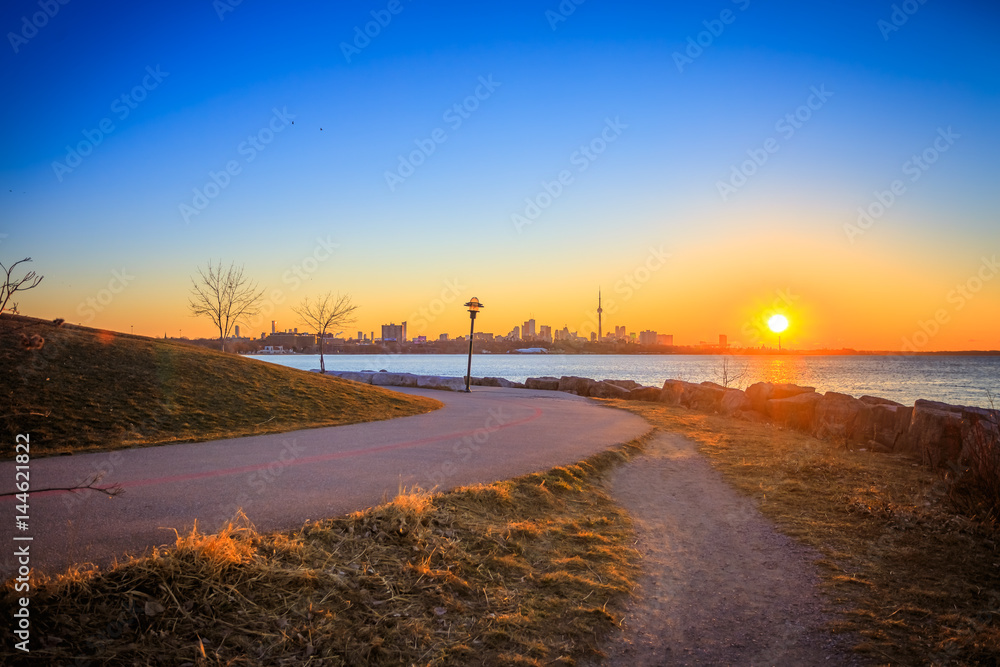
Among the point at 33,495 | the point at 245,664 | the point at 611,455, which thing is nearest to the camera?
the point at 245,664

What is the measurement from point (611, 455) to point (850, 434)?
7247 millimetres

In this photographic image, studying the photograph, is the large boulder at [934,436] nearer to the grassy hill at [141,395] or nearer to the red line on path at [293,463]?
the red line on path at [293,463]

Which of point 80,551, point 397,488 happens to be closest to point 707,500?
point 397,488

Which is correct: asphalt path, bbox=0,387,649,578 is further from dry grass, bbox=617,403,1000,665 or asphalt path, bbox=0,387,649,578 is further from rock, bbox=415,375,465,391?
rock, bbox=415,375,465,391

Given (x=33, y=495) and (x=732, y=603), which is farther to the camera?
(x=33, y=495)

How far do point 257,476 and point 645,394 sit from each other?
20.7m

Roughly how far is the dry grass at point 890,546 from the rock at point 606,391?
1482 centimetres

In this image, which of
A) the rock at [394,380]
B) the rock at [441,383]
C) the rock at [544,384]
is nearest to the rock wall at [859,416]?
the rock at [544,384]

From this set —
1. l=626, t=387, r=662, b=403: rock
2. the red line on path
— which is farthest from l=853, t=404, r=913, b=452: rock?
l=626, t=387, r=662, b=403: rock

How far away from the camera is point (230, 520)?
5.66m

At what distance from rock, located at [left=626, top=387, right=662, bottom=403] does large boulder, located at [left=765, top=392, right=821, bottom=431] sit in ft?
24.3

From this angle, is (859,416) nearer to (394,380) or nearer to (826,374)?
(394,380)

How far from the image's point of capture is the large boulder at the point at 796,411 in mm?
15859

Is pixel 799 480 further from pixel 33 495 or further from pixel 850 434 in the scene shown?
pixel 33 495
